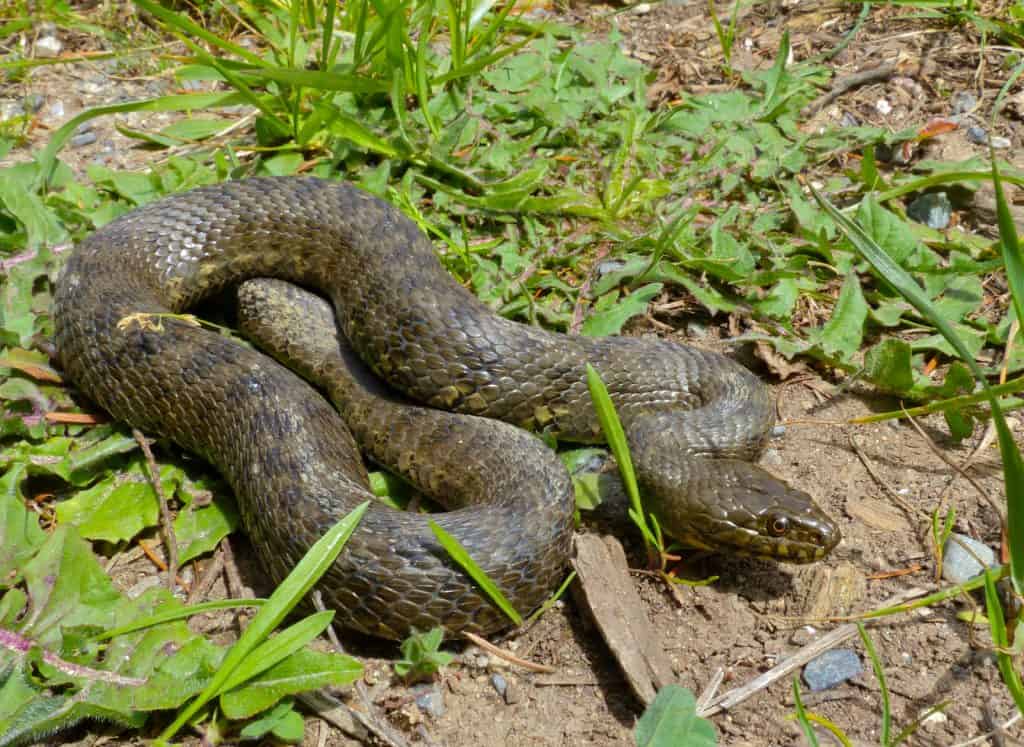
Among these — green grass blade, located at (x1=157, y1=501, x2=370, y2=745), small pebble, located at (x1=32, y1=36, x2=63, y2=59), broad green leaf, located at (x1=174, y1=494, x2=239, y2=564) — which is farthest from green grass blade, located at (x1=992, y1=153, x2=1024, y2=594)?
small pebble, located at (x1=32, y1=36, x2=63, y2=59)

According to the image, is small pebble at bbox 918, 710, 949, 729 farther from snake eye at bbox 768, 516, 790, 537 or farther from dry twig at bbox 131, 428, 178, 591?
dry twig at bbox 131, 428, 178, 591

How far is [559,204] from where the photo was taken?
19.0ft

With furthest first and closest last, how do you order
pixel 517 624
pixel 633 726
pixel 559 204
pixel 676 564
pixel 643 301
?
pixel 559 204 → pixel 643 301 → pixel 676 564 → pixel 517 624 → pixel 633 726

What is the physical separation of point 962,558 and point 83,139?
19.1 feet

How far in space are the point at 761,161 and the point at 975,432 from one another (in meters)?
2.21

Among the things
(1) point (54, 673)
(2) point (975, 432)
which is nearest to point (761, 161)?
(2) point (975, 432)

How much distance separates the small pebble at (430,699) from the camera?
150 inches

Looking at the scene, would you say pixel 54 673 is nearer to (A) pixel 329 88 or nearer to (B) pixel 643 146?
(A) pixel 329 88

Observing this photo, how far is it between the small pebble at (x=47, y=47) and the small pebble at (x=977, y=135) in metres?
6.44

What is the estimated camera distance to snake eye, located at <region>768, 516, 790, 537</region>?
162 inches

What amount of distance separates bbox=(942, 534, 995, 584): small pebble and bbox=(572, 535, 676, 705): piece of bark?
50.2 inches

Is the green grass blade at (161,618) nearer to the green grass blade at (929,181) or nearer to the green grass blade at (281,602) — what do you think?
the green grass blade at (281,602)

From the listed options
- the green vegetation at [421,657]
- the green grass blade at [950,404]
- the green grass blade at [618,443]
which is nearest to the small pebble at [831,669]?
the green grass blade at [618,443]

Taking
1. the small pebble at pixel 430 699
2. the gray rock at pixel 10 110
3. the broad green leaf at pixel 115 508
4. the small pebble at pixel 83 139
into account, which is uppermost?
the gray rock at pixel 10 110
